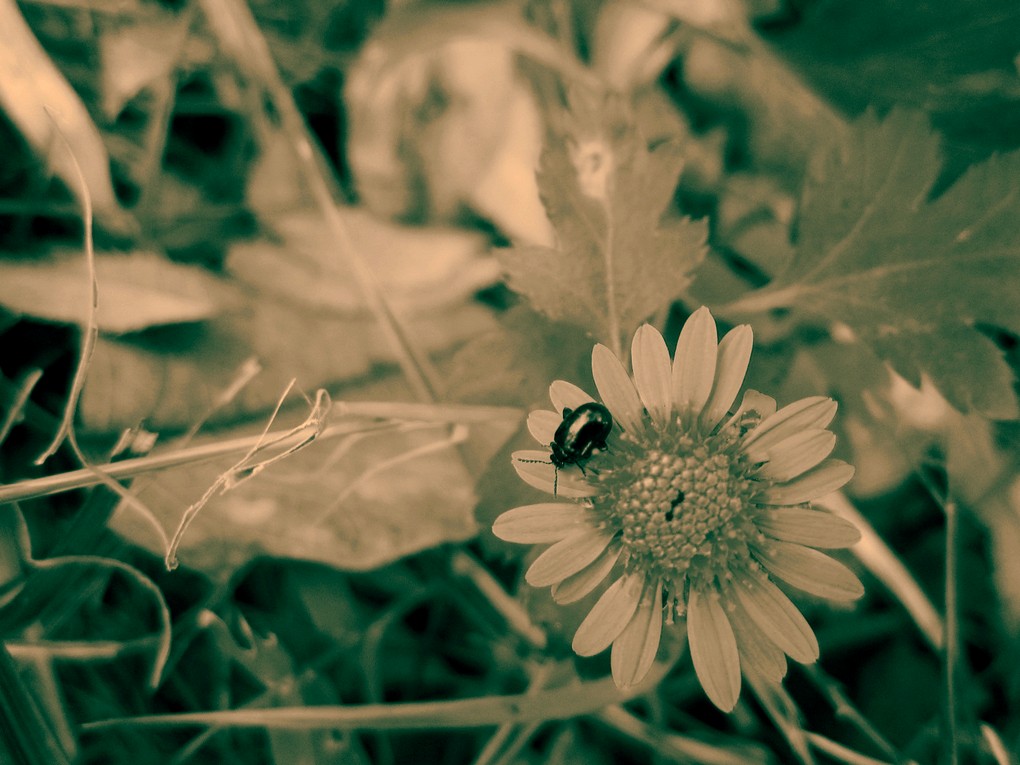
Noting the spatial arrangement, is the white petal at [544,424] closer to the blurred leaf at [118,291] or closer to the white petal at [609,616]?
the white petal at [609,616]

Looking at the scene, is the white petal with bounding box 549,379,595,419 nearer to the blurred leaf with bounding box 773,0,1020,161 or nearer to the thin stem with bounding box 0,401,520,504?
the thin stem with bounding box 0,401,520,504

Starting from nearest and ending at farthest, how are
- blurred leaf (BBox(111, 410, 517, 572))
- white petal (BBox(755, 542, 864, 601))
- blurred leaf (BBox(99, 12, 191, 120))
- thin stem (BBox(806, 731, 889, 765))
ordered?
white petal (BBox(755, 542, 864, 601)), thin stem (BBox(806, 731, 889, 765)), blurred leaf (BBox(111, 410, 517, 572)), blurred leaf (BBox(99, 12, 191, 120))

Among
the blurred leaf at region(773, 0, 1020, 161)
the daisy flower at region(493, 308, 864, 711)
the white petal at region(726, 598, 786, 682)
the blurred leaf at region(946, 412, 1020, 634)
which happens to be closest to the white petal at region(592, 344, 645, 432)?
the daisy flower at region(493, 308, 864, 711)

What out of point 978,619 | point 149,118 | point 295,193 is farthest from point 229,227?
point 978,619

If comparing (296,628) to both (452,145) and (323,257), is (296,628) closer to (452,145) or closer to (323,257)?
(323,257)

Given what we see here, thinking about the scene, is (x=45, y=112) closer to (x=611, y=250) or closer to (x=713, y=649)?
(x=611, y=250)

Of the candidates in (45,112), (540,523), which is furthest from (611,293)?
(45,112)
